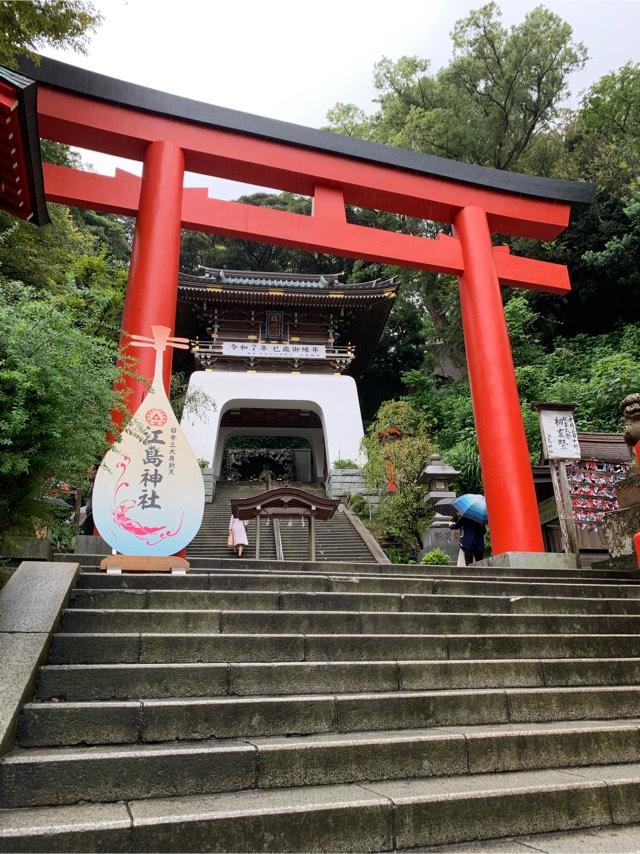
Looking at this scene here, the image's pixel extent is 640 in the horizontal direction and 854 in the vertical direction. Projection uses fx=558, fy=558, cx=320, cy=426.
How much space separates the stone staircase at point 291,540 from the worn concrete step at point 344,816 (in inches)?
276

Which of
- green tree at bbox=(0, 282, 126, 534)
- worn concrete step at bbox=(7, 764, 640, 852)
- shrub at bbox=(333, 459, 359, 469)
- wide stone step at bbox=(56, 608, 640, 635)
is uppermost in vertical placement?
shrub at bbox=(333, 459, 359, 469)

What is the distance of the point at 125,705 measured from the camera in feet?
7.38

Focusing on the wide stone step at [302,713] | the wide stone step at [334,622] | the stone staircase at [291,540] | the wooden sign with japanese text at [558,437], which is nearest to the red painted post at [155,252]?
the wide stone step at [334,622]

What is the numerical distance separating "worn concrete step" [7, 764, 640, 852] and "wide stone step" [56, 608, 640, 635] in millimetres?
1164

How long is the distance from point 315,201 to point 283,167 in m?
0.66

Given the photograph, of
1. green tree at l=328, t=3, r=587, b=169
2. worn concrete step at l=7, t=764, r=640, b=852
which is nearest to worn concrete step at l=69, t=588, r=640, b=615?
worn concrete step at l=7, t=764, r=640, b=852

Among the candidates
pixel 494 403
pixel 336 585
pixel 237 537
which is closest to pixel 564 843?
pixel 336 585

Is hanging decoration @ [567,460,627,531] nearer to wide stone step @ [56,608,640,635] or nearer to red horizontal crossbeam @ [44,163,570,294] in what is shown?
red horizontal crossbeam @ [44,163,570,294]

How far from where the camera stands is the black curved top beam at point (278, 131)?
6.56 meters

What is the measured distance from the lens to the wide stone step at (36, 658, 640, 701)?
2.44m

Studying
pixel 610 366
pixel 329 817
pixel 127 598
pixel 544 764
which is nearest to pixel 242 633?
pixel 127 598

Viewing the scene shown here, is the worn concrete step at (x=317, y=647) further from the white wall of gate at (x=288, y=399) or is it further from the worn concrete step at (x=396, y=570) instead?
the white wall of gate at (x=288, y=399)

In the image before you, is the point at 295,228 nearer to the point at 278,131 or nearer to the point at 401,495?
the point at 278,131

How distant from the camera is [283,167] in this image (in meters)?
7.46
